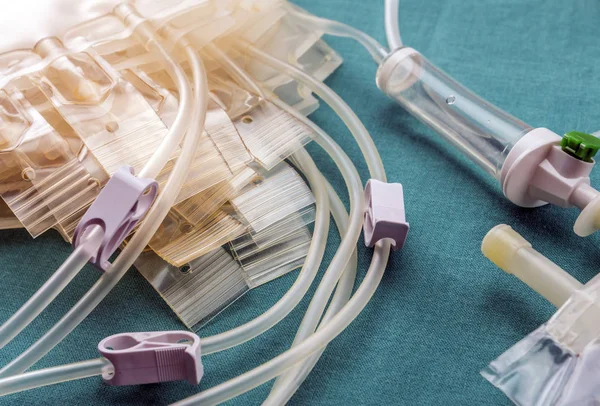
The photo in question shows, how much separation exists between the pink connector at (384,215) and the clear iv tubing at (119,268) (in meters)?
0.25

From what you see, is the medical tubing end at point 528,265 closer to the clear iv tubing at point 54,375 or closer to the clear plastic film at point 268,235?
the clear plastic film at point 268,235

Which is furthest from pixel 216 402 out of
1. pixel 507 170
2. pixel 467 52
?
pixel 467 52

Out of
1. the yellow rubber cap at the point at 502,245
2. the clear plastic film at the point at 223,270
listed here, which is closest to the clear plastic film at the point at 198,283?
the clear plastic film at the point at 223,270

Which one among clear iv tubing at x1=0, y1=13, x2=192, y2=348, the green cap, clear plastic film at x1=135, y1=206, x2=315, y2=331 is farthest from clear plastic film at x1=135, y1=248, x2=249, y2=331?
the green cap

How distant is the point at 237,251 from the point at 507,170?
396 millimetres

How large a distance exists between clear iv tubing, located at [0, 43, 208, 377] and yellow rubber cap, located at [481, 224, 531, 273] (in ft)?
1.34

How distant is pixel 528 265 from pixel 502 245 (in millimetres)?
41

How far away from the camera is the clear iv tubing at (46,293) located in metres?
0.62

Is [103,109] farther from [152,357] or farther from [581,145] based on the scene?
[581,145]

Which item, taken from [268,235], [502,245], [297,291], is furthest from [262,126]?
[502,245]

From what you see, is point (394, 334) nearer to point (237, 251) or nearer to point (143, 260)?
point (237, 251)

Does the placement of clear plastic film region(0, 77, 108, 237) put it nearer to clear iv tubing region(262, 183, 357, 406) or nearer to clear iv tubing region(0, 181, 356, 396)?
clear iv tubing region(0, 181, 356, 396)

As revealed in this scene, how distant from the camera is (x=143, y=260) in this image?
0.79 m

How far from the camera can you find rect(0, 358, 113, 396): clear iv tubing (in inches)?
24.8
